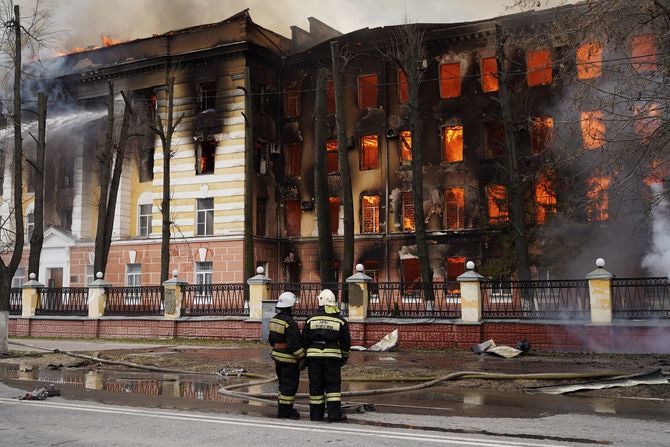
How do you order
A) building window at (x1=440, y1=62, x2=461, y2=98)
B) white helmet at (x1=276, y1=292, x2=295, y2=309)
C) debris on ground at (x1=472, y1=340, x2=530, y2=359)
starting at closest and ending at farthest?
white helmet at (x1=276, y1=292, x2=295, y2=309)
debris on ground at (x1=472, y1=340, x2=530, y2=359)
building window at (x1=440, y1=62, x2=461, y2=98)

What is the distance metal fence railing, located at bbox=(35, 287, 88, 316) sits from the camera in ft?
77.4

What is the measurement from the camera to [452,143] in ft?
103

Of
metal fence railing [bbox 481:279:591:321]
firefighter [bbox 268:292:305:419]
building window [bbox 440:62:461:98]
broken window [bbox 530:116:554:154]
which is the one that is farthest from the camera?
building window [bbox 440:62:461:98]

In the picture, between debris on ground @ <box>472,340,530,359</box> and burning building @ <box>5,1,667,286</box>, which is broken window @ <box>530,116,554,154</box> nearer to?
burning building @ <box>5,1,667,286</box>

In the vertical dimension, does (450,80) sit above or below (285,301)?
above

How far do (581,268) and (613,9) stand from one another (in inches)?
647

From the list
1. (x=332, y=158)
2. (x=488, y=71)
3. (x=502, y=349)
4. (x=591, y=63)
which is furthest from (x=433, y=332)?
(x=332, y=158)

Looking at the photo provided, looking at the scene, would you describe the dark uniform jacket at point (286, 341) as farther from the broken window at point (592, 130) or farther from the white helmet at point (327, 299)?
the broken window at point (592, 130)

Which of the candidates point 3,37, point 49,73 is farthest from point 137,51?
point 3,37

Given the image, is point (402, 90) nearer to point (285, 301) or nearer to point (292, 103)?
point (292, 103)

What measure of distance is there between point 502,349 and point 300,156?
2062 cm

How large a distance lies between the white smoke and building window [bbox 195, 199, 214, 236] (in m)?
19.7

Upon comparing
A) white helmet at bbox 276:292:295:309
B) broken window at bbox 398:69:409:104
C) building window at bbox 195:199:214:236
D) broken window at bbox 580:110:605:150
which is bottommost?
white helmet at bbox 276:292:295:309

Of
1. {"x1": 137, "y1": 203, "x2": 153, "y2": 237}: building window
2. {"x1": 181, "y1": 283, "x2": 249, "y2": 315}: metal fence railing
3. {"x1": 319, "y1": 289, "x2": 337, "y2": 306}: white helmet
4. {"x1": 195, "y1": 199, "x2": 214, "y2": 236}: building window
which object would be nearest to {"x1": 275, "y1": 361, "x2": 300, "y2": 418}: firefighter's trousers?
{"x1": 319, "y1": 289, "x2": 337, "y2": 306}: white helmet
